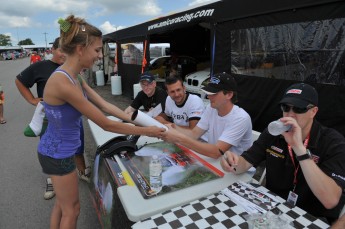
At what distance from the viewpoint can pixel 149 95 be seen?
3.99 m

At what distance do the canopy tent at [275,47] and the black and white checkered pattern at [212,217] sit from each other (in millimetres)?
2416

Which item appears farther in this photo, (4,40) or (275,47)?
(4,40)

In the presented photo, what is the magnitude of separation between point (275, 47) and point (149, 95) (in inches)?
83.5

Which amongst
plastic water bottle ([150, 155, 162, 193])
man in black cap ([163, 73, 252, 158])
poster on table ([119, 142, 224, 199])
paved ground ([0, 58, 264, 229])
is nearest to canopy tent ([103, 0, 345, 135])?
man in black cap ([163, 73, 252, 158])

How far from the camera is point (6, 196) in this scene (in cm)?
316

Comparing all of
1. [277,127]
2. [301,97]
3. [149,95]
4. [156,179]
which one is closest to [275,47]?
[149,95]

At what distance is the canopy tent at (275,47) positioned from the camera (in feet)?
10.6

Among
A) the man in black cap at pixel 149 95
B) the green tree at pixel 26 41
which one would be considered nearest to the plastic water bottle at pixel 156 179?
the man in black cap at pixel 149 95

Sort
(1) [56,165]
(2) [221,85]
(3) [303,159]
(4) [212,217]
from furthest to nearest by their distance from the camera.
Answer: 1. (2) [221,85]
2. (1) [56,165]
3. (3) [303,159]
4. (4) [212,217]

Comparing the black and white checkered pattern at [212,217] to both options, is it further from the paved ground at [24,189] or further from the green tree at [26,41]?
the green tree at [26,41]

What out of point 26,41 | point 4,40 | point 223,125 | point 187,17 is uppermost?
point 26,41

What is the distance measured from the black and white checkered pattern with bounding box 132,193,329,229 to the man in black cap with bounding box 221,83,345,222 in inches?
8.1

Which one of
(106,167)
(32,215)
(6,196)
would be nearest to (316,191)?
→ (106,167)

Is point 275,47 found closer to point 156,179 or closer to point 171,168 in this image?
point 171,168
